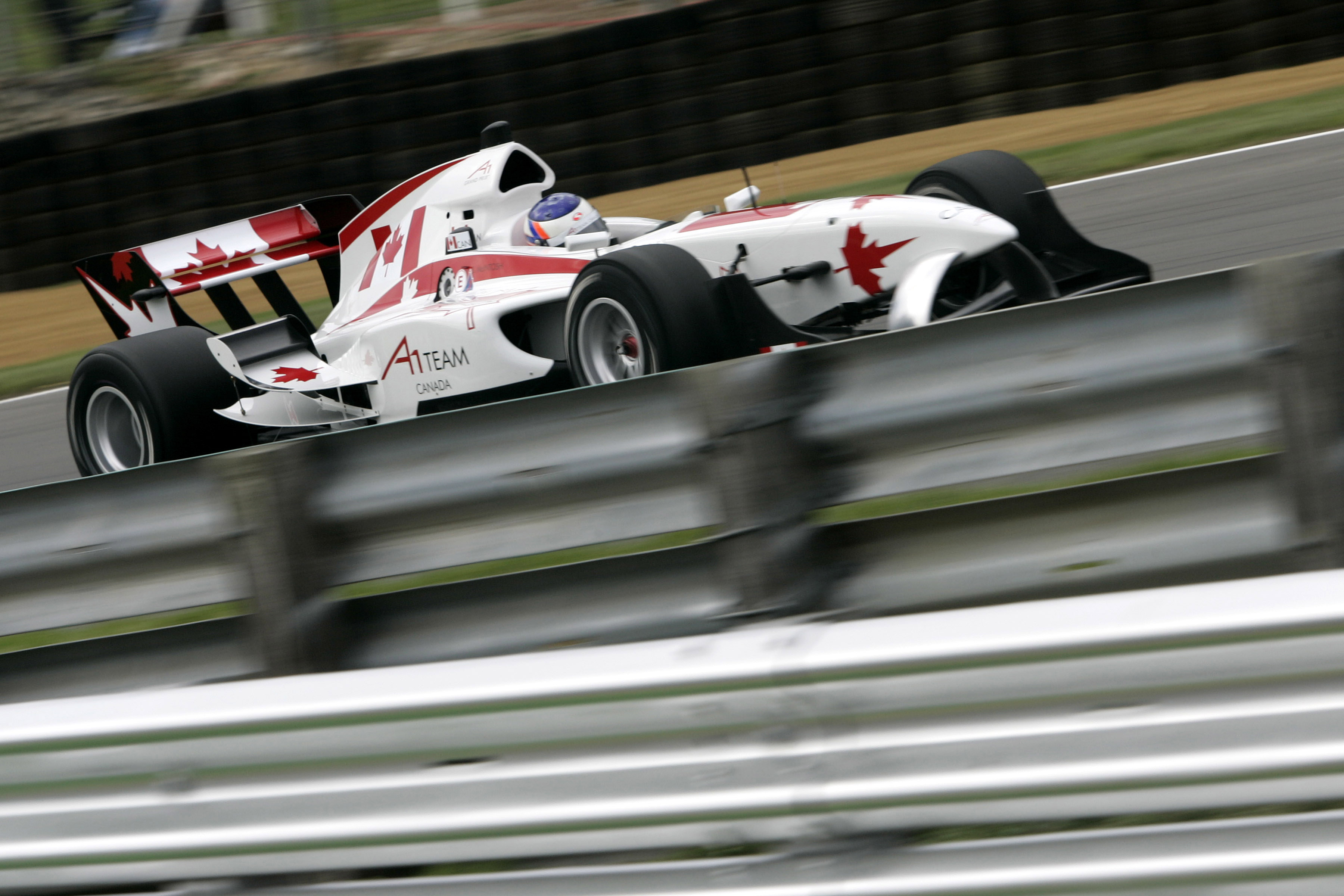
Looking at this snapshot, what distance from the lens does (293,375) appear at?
20.0 ft

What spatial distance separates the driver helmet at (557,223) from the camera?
5.65m

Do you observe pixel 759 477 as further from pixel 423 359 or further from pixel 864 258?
pixel 423 359

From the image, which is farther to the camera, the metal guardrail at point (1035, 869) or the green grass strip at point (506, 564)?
the green grass strip at point (506, 564)

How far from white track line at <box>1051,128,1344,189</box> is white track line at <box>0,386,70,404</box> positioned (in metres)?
6.98

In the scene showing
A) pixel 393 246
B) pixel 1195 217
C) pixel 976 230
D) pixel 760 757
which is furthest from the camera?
pixel 1195 217

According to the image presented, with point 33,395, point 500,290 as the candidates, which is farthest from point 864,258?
point 33,395

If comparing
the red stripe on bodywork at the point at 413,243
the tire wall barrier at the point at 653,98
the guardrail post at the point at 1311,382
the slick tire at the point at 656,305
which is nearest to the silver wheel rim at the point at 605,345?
the slick tire at the point at 656,305

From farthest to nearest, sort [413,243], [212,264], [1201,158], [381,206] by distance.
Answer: [1201,158], [212,264], [381,206], [413,243]

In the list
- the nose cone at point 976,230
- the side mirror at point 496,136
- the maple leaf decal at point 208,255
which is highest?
the side mirror at point 496,136

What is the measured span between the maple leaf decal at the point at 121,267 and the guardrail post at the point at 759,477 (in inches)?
203

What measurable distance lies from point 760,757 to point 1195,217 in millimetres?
6376

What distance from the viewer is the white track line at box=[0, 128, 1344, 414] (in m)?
8.90

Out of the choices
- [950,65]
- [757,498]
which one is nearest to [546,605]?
[757,498]

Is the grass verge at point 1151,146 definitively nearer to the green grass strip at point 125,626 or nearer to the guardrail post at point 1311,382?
the green grass strip at point 125,626
